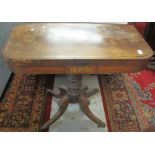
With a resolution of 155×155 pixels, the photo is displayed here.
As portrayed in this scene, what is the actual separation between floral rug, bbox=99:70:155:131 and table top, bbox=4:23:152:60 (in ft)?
2.42

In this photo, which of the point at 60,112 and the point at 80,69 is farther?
the point at 60,112

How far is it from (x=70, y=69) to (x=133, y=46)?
502 millimetres

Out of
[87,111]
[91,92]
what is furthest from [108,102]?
[87,111]

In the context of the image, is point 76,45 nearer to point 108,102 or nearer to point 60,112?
point 60,112

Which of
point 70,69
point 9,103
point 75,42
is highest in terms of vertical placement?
point 75,42

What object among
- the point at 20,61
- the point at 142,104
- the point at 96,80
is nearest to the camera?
the point at 20,61

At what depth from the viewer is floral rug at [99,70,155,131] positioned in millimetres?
1856

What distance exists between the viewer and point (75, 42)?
1.45 m

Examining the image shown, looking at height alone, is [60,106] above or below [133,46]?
below

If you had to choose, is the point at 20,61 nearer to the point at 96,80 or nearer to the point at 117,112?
the point at 117,112

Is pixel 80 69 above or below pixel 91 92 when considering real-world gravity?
above

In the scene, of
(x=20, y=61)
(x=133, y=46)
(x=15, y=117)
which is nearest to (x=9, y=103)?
(x=15, y=117)

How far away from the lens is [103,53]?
134 cm

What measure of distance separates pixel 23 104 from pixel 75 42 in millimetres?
943
